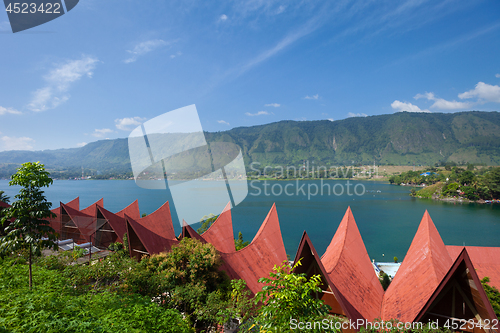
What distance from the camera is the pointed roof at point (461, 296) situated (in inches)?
242

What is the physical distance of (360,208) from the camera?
198 feet

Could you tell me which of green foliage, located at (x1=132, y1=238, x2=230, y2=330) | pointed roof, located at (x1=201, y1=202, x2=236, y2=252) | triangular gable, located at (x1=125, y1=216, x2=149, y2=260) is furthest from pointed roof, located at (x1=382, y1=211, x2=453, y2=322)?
triangular gable, located at (x1=125, y1=216, x2=149, y2=260)

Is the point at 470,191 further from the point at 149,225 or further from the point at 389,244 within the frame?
the point at 149,225

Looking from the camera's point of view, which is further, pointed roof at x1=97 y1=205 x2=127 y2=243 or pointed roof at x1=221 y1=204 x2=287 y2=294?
pointed roof at x1=97 y1=205 x2=127 y2=243

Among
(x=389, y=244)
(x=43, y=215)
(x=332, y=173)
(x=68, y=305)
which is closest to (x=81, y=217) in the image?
(x=43, y=215)

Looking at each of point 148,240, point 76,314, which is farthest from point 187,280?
point 76,314

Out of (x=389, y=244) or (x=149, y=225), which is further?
(x=389, y=244)

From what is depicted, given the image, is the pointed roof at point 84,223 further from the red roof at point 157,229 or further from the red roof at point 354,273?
the red roof at point 354,273

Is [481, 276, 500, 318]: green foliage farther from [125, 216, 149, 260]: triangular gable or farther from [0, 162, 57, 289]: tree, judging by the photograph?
[0, 162, 57, 289]: tree

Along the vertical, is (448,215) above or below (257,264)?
below

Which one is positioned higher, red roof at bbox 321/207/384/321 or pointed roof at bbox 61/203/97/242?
pointed roof at bbox 61/203/97/242

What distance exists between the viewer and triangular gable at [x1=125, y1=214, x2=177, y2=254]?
36.9 feet

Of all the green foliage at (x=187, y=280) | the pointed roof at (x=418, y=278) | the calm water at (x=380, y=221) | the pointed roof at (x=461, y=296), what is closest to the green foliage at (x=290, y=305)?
the green foliage at (x=187, y=280)

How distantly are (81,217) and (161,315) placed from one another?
1574 cm
